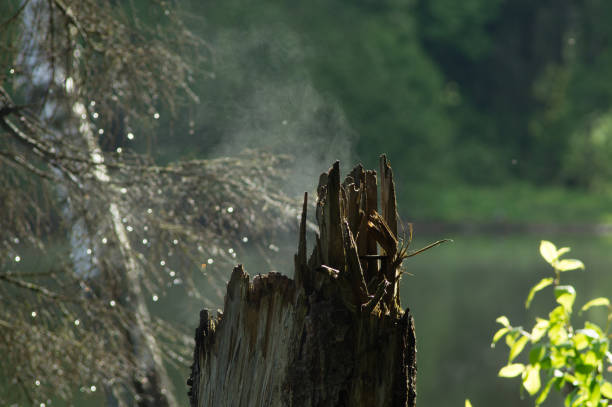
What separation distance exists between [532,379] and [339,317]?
0.72 meters

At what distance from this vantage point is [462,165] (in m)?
28.5

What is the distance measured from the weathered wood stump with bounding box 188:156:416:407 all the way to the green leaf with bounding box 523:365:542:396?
52 cm

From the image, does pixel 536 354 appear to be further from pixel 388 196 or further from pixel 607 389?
pixel 388 196

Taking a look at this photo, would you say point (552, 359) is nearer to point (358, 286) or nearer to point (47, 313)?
point (358, 286)

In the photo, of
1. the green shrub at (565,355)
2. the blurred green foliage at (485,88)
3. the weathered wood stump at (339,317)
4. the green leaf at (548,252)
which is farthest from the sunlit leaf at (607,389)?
the blurred green foliage at (485,88)

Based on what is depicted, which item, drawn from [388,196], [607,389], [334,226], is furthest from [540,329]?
[334,226]

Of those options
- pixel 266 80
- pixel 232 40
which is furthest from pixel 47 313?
pixel 232 40

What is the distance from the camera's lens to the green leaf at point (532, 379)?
2262mm

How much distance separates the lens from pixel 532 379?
89.7 inches

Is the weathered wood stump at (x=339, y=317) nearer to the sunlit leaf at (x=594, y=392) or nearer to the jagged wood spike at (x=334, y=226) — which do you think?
the jagged wood spike at (x=334, y=226)

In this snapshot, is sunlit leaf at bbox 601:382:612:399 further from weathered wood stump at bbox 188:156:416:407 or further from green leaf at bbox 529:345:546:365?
weathered wood stump at bbox 188:156:416:407

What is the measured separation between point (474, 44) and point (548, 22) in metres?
3.02

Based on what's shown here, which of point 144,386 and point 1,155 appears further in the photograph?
point 144,386

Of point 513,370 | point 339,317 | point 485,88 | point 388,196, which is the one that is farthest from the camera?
point 485,88
